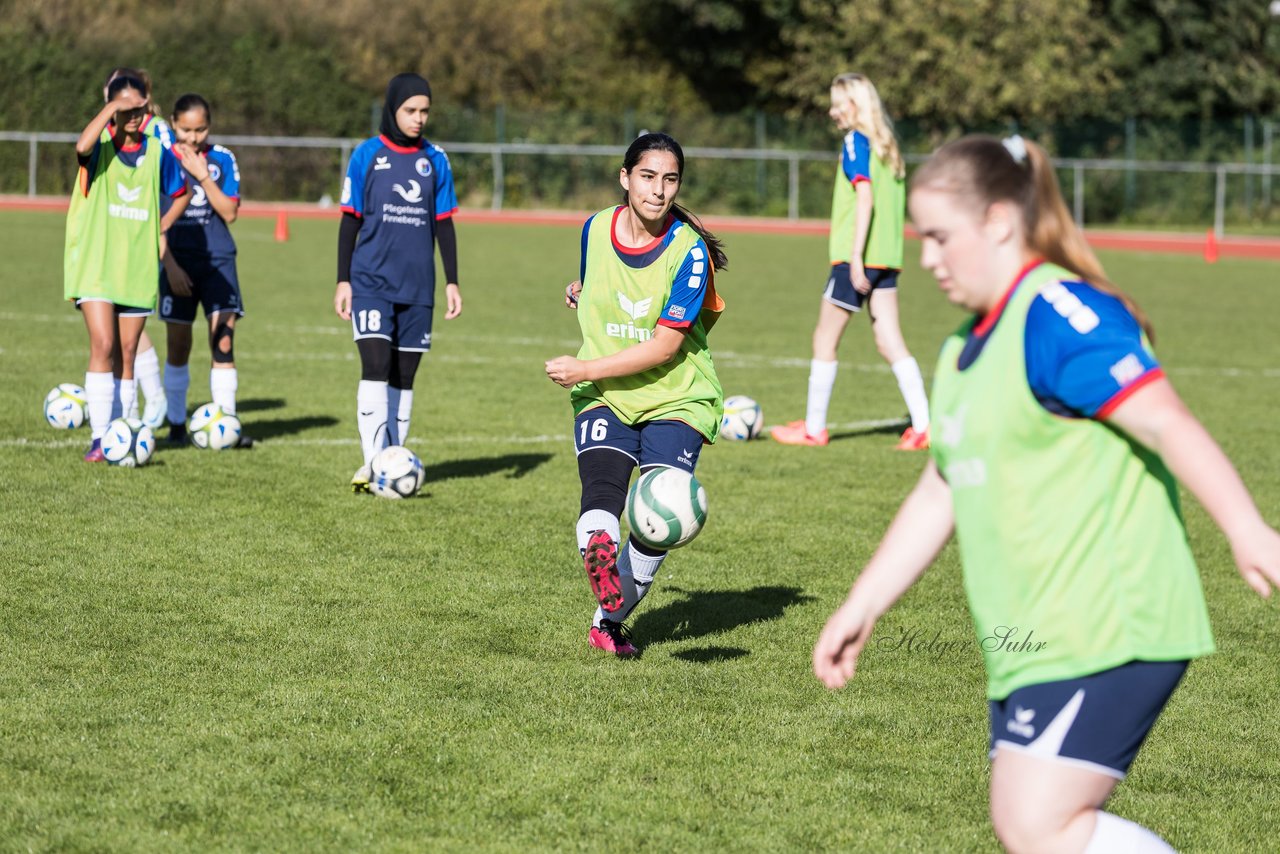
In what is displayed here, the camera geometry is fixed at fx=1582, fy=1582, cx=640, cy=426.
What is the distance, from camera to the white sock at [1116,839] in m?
3.01

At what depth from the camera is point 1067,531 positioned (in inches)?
120

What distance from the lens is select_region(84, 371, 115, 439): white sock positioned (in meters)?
9.25

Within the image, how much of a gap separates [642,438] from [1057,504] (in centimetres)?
302

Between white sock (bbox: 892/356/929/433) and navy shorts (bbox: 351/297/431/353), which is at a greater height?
navy shorts (bbox: 351/297/431/353)

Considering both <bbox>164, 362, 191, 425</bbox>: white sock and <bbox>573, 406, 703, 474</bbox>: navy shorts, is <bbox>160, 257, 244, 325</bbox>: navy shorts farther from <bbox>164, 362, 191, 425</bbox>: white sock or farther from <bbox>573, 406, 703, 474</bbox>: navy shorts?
<bbox>573, 406, 703, 474</bbox>: navy shorts

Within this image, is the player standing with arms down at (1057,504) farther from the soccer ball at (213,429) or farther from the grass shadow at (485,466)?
the soccer ball at (213,429)

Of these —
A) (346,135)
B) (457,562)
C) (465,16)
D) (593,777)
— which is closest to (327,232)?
(346,135)

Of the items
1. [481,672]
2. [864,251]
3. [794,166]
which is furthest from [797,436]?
[794,166]

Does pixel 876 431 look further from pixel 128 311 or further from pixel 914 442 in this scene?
pixel 128 311

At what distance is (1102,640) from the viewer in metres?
3.02

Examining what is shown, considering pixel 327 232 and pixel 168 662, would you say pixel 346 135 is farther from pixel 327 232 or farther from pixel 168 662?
pixel 168 662

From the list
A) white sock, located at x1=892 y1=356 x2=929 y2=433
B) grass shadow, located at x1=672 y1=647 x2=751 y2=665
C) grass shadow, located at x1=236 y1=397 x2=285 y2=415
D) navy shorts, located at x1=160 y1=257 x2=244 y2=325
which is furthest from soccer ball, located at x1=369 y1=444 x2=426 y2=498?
white sock, located at x1=892 y1=356 x2=929 y2=433

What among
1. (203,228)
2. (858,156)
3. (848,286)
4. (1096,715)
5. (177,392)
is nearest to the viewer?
(1096,715)

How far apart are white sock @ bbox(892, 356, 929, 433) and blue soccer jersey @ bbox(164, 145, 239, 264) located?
4509 millimetres
